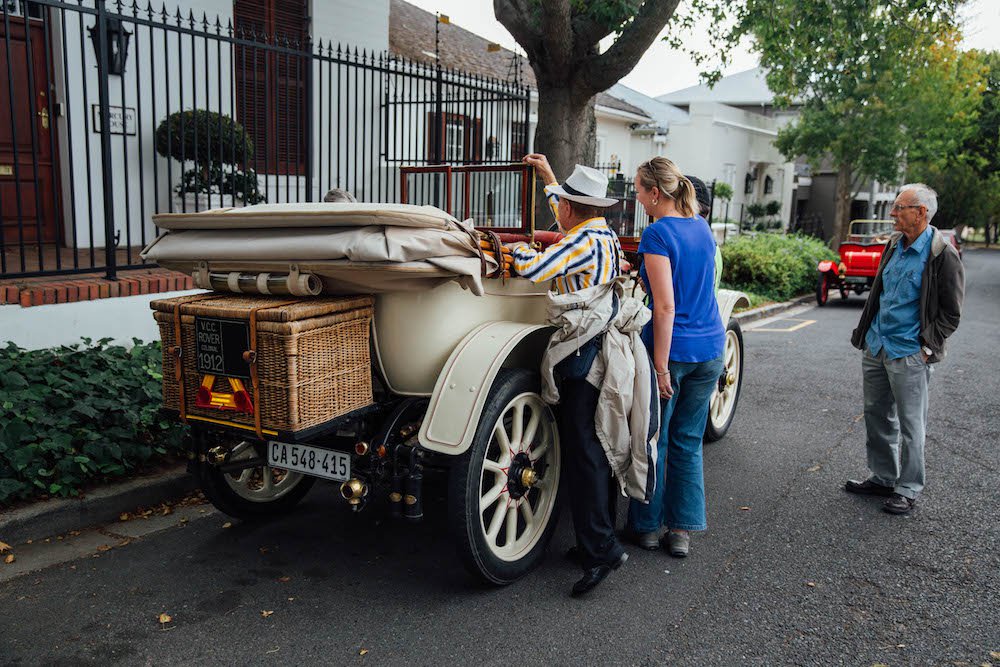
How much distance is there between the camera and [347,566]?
3752 millimetres

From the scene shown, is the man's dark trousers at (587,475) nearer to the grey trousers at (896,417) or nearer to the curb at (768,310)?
the grey trousers at (896,417)

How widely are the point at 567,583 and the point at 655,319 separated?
1289 mm

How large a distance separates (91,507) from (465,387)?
2.30 metres

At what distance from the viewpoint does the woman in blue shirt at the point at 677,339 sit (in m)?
3.67

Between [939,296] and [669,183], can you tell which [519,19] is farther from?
[939,296]

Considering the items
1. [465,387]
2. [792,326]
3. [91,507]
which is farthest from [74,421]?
[792,326]

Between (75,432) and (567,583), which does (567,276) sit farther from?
(75,432)

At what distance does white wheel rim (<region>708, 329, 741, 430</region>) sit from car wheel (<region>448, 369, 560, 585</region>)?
2.33 metres

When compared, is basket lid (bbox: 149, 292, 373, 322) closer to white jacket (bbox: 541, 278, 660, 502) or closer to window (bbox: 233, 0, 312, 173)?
white jacket (bbox: 541, 278, 660, 502)

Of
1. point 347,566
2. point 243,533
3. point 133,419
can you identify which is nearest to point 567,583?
point 347,566

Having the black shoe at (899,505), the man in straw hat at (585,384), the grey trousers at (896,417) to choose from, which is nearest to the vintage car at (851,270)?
the grey trousers at (896,417)

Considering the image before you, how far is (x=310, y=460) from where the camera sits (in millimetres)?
3350

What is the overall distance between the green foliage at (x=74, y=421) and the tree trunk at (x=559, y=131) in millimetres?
4301

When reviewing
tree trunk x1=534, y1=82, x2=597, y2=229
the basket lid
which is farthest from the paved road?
tree trunk x1=534, y1=82, x2=597, y2=229
